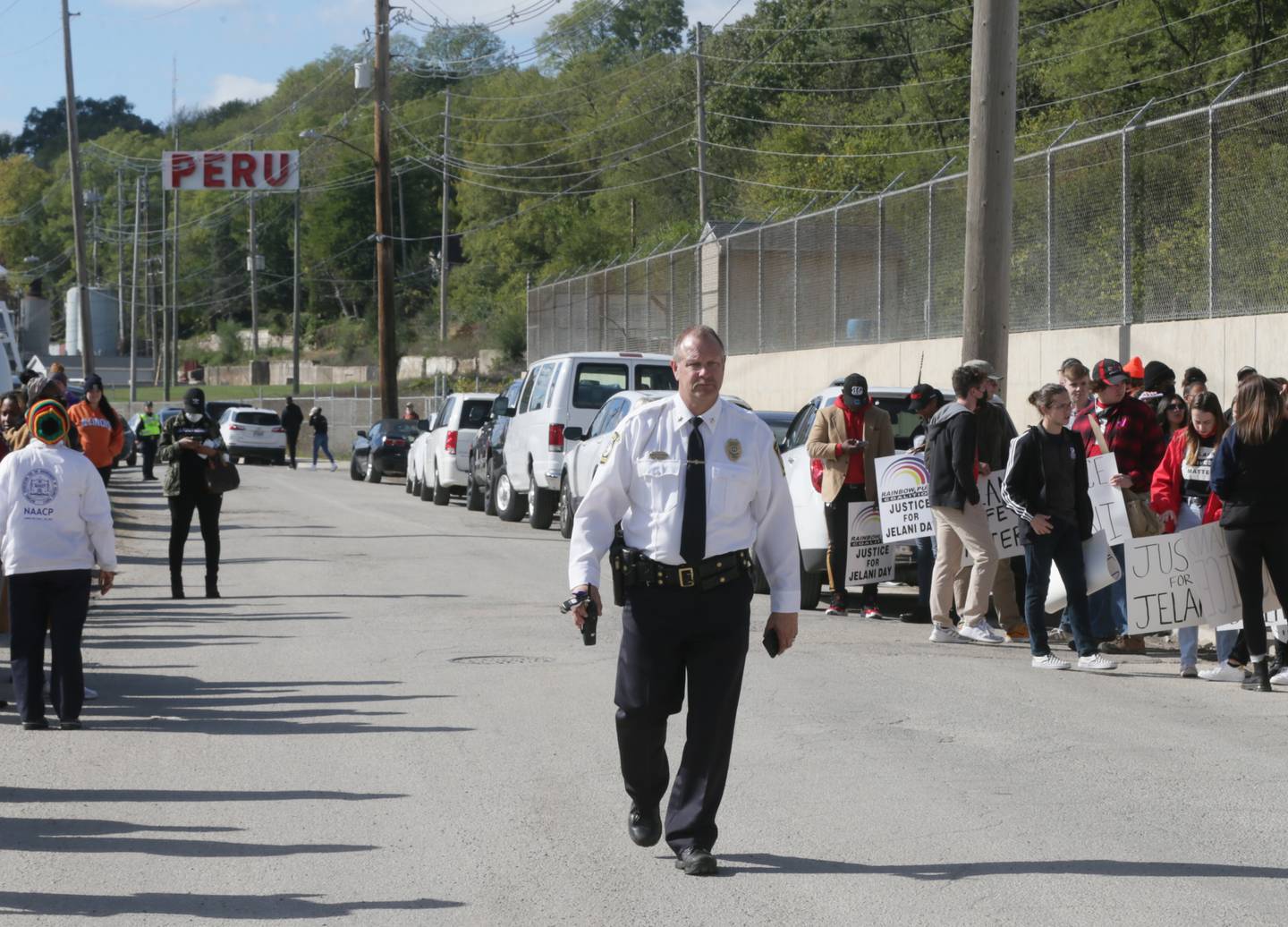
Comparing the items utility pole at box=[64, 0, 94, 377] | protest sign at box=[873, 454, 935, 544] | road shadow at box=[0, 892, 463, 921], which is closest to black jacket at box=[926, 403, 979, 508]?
protest sign at box=[873, 454, 935, 544]

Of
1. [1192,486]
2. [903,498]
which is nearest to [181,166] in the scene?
[903,498]

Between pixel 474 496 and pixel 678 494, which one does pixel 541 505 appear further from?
pixel 678 494

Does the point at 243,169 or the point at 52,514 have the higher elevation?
the point at 243,169

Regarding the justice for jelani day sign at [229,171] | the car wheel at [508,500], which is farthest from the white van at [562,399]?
the justice for jelani day sign at [229,171]

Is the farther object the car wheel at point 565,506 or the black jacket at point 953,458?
the car wheel at point 565,506

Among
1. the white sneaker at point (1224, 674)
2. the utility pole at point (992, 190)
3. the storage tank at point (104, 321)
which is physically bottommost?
the white sneaker at point (1224, 674)

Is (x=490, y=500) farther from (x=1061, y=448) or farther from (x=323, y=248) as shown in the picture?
(x=323, y=248)

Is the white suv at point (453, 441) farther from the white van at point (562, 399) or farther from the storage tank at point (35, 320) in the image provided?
the storage tank at point (35, 320)

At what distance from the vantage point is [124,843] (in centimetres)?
688

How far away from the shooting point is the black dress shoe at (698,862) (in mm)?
6285

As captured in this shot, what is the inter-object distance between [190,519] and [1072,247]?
447 inches

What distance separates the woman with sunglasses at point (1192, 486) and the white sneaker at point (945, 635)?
6.04ft

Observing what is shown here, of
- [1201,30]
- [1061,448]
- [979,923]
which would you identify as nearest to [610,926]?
[979,923]

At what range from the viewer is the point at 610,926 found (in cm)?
569
